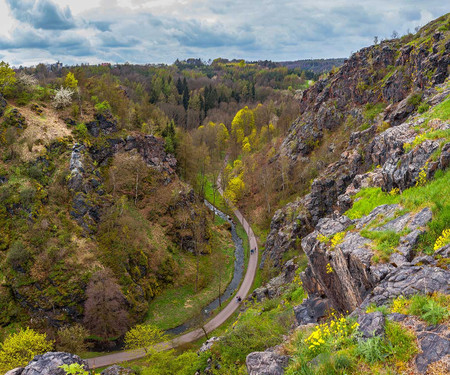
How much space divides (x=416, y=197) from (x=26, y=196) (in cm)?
4386

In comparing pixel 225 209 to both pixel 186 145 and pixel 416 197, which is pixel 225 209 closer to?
pixel 186 145

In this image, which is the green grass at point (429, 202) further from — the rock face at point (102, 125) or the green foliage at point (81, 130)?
the rock face at point (102, 125)

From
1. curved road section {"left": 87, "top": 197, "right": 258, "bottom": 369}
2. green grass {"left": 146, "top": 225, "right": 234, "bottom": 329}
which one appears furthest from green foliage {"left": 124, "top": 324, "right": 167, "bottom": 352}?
green grass {"left": 146, "top": 225, "right": 234, "bottom": 329}

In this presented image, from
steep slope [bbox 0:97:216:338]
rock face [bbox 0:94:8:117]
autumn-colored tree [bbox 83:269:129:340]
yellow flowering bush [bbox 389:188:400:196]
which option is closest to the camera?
yellow flowering bush [bbox 389:188:400:196]

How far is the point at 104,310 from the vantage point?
3522cm

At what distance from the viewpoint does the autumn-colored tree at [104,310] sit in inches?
1379

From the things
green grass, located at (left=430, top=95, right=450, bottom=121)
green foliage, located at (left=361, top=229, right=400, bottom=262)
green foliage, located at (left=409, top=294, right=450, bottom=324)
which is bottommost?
green foliage, located at (left=409, top=294, right=450, bottom=324)

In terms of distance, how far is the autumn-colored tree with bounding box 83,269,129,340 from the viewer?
115 ft

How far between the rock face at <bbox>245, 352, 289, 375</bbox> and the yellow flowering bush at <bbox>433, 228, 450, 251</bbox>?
7.18m

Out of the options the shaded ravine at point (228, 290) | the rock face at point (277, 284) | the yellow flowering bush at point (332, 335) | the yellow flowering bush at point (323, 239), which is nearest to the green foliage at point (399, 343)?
the yellow flowering bush at point (332, 335)

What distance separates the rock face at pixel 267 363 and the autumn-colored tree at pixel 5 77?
61.7 m

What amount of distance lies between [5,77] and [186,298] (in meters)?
50.4

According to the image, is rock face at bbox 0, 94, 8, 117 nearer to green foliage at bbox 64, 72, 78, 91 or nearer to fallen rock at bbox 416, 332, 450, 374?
green foliage at bbox 64, 72, 78, 91

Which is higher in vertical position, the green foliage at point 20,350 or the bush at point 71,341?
the green foliage at point 20,350
